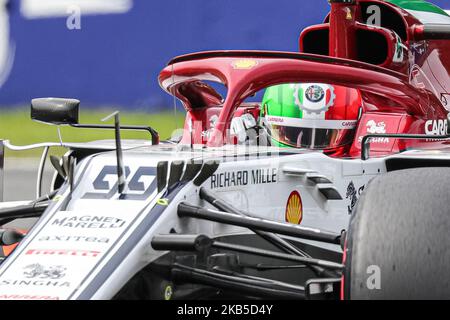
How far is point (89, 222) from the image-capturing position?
386cm

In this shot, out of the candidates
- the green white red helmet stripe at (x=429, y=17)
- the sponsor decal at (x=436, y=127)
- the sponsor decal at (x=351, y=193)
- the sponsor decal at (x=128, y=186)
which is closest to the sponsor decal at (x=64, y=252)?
the sponsor decal at (x=128, y=186)

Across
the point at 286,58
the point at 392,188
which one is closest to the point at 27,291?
the point at 392,188

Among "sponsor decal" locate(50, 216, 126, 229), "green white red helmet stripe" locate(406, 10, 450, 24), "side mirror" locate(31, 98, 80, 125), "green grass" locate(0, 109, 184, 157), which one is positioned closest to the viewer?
"sponsor decal" locate(50, 216, 126, 229)

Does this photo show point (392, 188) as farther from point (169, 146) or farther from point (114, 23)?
point (114, 23)

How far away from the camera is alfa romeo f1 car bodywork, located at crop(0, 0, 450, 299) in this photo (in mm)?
3492

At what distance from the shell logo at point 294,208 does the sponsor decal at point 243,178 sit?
135 millimetres

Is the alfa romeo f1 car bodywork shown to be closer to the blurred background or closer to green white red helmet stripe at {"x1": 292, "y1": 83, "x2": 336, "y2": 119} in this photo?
green white red helmet stripe at {"x1": 292, "y1": 83, "x2": 336, "y2": 119}

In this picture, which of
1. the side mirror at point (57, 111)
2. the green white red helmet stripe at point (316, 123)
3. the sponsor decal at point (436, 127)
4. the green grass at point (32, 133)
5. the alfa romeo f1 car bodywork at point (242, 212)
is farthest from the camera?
the green grass at point (32, 133)

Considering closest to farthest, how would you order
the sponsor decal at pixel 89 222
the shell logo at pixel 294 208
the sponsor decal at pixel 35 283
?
the sponsor decal at pixel 35 283
the sponsor decal at pixel 89 222
the shell logo at pixel 294 208

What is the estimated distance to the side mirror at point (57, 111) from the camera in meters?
4.46

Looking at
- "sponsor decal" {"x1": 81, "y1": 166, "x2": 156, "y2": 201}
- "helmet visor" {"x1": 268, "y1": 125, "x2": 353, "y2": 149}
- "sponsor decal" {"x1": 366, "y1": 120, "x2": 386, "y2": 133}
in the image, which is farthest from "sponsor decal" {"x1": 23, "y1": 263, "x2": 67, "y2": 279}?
"sponsor decal" {"x1": 366, "y1": 120, "x2": 386, "y2": 133}

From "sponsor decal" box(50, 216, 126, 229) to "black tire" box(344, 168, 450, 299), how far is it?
2.85ft

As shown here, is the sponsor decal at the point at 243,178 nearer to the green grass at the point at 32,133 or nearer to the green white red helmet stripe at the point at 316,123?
the green white red helmet stripe at the point at 316,123

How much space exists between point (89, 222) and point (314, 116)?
1.70 metres
